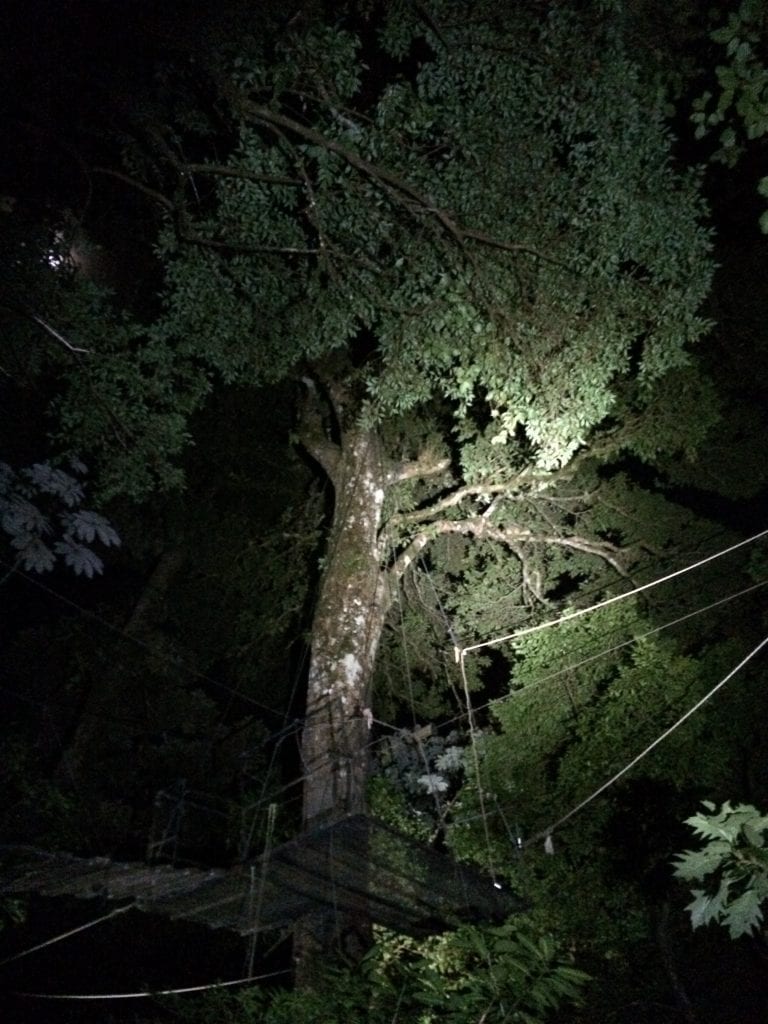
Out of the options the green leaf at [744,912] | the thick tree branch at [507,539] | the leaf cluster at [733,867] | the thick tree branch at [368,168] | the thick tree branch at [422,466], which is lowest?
the green leaf at [744,912]

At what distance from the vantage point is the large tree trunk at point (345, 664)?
21.9 feet

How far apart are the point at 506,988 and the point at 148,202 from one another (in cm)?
617

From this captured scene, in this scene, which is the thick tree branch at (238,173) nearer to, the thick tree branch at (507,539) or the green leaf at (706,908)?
the thick tree branch at (507,539)

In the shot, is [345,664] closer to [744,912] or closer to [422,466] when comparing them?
[422,466]

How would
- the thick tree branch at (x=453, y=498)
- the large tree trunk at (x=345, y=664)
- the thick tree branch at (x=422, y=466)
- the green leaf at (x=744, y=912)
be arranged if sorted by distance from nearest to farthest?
1. the green leaf at (x=744, y=912)
2. the large tree trunk at (x=345, y=664)
3. the thick tree branch at (x=453, y=498)
4. the thick tree branch at (x=422, y=466)

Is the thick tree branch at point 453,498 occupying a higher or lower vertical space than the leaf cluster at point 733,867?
higher

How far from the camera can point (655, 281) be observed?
5652 mm

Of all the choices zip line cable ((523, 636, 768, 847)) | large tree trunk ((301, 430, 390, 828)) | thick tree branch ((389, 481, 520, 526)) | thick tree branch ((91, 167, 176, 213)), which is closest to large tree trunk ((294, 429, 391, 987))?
large tree trunk ((301, 430, 390, 828))

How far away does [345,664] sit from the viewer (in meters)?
7.45

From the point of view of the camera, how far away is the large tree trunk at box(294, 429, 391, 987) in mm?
6668

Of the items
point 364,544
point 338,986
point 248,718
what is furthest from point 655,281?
point 248,718

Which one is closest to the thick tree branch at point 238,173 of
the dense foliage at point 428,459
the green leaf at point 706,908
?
the dense foliage at point 428,459

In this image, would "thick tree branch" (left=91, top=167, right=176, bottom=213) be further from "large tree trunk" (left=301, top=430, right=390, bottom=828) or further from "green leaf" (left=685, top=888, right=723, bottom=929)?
"green leaf" (left=685, top=888, right=723, bottom=929)

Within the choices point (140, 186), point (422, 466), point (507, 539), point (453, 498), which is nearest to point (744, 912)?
point (140, 186)
